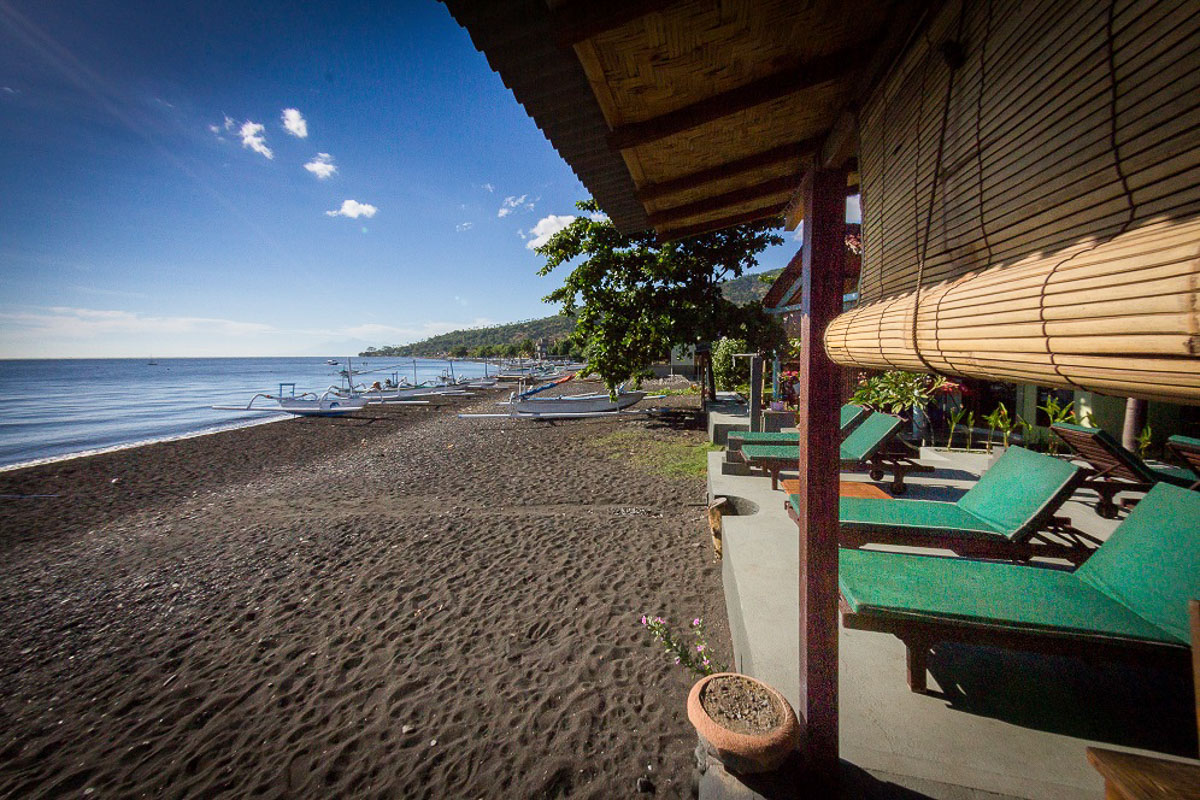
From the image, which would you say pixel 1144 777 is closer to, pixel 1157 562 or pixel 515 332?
pixel 1157 562

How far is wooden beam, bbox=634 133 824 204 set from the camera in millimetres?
2062

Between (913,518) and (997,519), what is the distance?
55cm

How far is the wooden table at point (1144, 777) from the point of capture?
1079 millimetres

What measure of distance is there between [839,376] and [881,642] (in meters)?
1.92

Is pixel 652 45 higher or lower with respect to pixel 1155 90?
higher

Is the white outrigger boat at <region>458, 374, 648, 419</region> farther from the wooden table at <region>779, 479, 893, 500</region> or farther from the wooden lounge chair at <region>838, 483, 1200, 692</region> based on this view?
the wooden lounge chair at <region>838, 483, 1200, 692</region>

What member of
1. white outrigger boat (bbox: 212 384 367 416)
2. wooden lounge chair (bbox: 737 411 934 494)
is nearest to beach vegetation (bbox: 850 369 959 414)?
wooden lounge chair (bbox: 737 411 934 494)

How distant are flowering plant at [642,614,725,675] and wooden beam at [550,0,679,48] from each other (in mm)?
3521

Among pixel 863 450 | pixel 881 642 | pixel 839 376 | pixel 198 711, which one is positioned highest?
pixel 839 376

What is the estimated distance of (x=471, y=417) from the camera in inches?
702

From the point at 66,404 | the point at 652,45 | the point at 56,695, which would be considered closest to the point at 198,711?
the point at 56,695

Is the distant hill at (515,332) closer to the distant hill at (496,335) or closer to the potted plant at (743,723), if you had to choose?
the distant hill at (496,335)

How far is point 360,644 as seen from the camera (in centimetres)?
372

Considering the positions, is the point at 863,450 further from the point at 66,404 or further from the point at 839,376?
the point at 66,404
